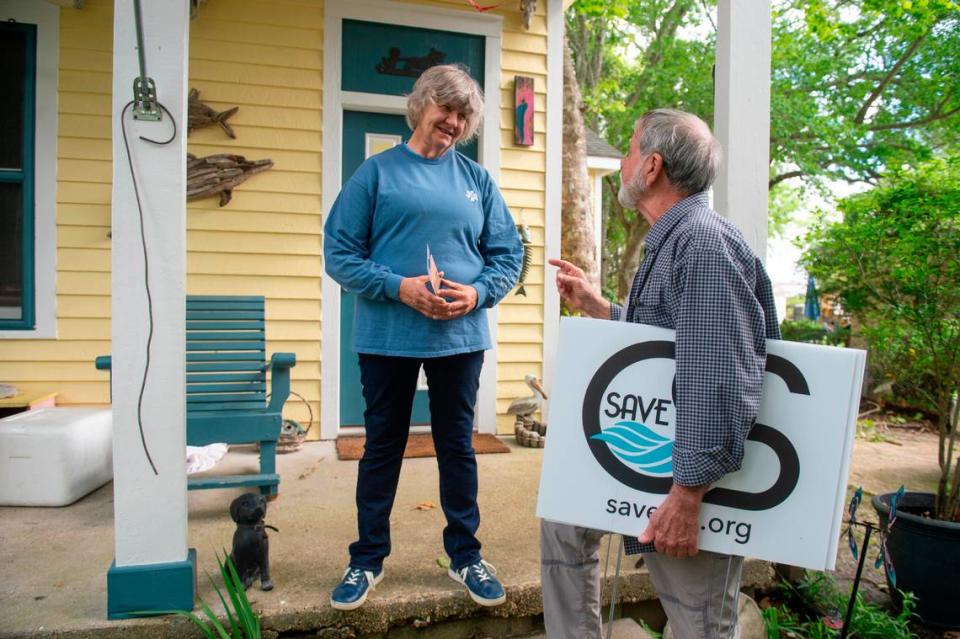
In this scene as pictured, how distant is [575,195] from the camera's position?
536 centimetres

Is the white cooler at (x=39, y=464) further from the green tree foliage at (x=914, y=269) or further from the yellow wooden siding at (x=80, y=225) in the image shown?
the green tree foliage at (x=914, y=269)

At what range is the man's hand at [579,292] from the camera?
1708 mm

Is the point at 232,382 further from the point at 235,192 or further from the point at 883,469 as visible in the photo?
the point at 883,469

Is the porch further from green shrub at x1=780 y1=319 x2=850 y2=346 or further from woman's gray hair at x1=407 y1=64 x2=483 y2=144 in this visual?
green shrub at x1=780 y1=319 x2=850 y2=346

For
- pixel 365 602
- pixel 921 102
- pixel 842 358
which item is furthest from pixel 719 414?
pixel 921 102

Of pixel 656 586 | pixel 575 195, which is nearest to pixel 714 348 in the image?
pixel 656 586

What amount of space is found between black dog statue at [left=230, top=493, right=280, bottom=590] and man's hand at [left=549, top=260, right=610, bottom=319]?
3.77 feet

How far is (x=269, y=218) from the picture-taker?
3871 millimetres

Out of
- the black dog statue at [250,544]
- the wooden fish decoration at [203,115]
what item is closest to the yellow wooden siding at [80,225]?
the wooden fish decoration at [203,115]

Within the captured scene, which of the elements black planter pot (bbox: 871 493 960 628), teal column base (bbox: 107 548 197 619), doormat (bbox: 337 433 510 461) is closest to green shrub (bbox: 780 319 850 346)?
doormat (bbox: 337 433 510 461)

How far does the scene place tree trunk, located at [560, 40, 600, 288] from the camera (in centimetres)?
530

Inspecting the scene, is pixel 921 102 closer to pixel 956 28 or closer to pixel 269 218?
pixel 956 28

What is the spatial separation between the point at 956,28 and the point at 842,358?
12.9m

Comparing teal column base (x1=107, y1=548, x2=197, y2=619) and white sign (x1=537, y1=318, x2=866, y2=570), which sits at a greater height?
white sign (x1=537, y1=318, x2=866, y2=570)
